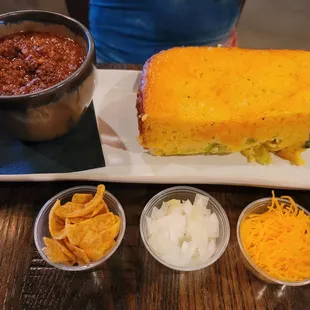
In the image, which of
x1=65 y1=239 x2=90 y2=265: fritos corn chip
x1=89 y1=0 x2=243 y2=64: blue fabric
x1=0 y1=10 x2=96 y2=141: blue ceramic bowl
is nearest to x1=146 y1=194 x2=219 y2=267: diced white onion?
x1=65 y1=239 x2=90 y2=265: fritos corn chip

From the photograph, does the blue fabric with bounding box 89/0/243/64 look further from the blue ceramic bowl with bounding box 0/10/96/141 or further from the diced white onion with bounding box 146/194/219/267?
the diced white onion with bounding box 146/194/219/267

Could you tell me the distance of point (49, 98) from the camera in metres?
1.11

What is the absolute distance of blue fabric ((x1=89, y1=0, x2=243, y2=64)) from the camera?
1744 millimetres

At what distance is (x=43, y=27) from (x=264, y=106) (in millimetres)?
684

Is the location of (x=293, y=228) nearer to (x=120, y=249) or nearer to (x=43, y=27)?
(x=120, y=249)

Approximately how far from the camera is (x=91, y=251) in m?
1.09

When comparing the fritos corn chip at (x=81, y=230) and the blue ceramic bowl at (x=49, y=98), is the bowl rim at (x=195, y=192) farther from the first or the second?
the blue ceramic bowl at (x=49, y=98)

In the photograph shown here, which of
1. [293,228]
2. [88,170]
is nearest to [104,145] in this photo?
[88,170]

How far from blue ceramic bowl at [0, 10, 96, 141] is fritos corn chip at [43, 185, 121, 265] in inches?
8.3

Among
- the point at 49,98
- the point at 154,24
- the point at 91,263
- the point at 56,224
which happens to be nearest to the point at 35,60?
the point at 49,98

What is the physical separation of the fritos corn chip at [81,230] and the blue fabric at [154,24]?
2.91 ft

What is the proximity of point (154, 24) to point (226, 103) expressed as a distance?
0.72 meters

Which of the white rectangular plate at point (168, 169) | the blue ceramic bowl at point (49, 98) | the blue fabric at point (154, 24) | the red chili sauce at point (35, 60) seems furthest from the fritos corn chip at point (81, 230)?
the blue fabric at point (154, 24)

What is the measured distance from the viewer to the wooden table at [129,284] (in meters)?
1.08
